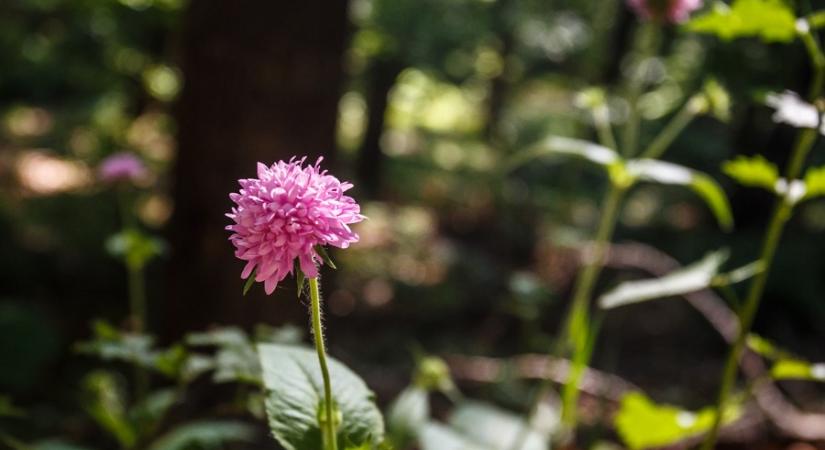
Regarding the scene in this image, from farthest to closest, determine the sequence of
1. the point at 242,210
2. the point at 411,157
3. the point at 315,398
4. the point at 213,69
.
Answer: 1. the point at 411,157
2. the point at 213,69
3. the point at 315,398
4. the point at 242,210

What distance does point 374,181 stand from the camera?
697 centimetres

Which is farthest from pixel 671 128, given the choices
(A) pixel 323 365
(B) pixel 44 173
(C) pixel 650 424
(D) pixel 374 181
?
(B) pixel 44 173

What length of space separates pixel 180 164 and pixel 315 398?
5.96 feet

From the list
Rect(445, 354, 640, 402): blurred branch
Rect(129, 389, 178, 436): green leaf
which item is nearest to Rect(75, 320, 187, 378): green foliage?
Rect(129, 389, 178, 436): green leaf

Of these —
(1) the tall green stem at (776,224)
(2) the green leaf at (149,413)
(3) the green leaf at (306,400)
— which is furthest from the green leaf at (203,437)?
(1) the tall green stem at (776,224)

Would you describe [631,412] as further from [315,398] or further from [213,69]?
[213,69]

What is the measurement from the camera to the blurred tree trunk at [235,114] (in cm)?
249

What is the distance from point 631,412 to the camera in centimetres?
146

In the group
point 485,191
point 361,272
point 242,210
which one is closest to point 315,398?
point 242,210

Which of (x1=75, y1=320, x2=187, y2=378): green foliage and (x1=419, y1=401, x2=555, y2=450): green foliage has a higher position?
(x1=75, y1=320, x2=187, y2=378): green foliage

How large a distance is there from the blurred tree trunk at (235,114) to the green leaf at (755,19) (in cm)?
153

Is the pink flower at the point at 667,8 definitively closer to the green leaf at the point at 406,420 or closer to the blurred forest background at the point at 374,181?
the blurred forest background at the point at 374,181

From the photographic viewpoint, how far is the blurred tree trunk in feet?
8.17

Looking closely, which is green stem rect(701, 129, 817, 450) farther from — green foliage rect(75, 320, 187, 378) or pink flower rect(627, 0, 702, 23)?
green foliage rect(75, 320, 187, 378)
